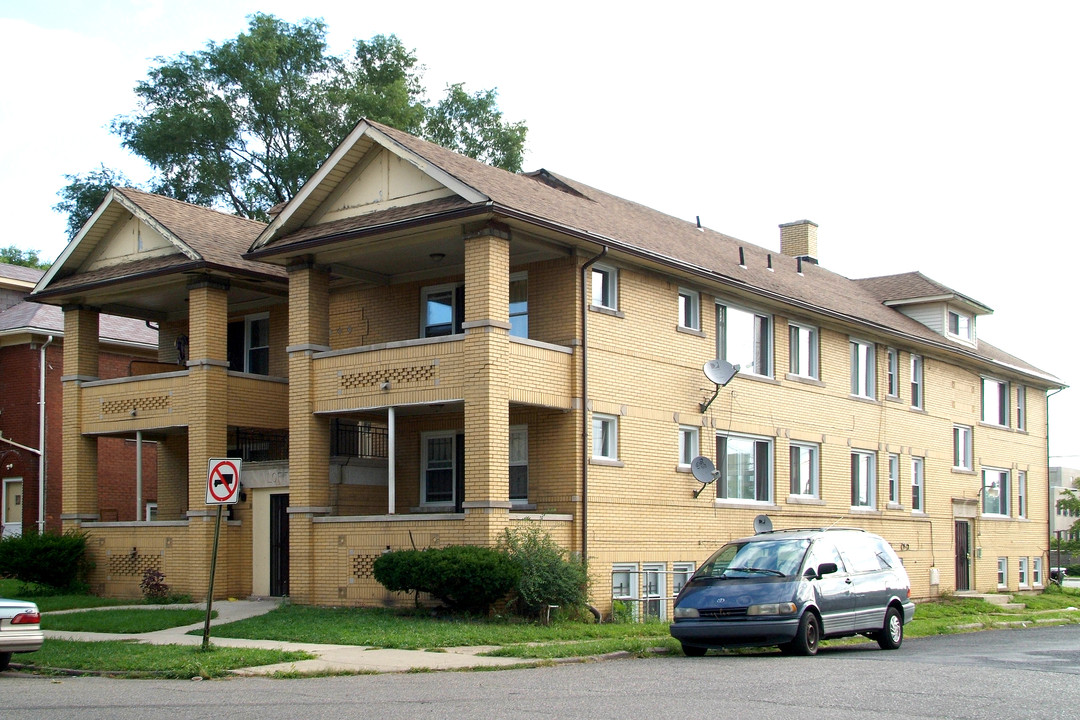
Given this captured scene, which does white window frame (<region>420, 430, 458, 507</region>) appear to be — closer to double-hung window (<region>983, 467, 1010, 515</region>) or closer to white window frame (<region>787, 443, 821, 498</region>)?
white window frame (<region>787, 443, 821, 498</region>)

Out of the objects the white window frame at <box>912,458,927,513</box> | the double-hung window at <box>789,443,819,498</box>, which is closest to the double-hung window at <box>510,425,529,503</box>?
the double-hung window at <box>789,443,819,498</box>

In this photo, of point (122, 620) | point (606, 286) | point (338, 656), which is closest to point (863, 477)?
point (606, 286)

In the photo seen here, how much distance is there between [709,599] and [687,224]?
16.5 meters

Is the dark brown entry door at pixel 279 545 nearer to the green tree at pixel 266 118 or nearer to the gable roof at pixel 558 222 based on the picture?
the gable roof at pixel 558 222

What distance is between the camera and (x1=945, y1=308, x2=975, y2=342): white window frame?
36.4 m

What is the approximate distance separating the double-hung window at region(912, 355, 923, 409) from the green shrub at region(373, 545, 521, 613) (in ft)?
58.9

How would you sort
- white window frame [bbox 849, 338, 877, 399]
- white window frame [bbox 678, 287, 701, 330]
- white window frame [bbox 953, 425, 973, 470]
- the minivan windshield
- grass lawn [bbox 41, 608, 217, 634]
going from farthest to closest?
white window frame [bbox 953, 425, 973, 470] → white window frame [bbox 849, 338, 877, 399] → white window frame [bbox 678, 287, 701, 330] → grass lawn [bbox 41, 608, 217, 634] → the minivan windshield

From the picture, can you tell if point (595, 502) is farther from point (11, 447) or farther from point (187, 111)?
point (187, 111)

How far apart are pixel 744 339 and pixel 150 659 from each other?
50.5 ft

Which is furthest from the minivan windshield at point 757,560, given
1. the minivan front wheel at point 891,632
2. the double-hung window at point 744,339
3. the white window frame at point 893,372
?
the white window frame at point 893,372

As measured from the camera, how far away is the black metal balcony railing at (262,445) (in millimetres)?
26891

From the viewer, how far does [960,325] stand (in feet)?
122

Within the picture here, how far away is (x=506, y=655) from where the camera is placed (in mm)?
16016

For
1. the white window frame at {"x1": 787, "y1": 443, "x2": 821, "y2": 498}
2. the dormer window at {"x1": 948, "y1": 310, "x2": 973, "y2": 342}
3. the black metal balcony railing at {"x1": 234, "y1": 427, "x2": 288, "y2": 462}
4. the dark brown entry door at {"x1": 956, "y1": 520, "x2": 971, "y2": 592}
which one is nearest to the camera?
the black metal balcony railing at {"x1": 234, "y1": 427, "x2": 288, "y2": 462}
